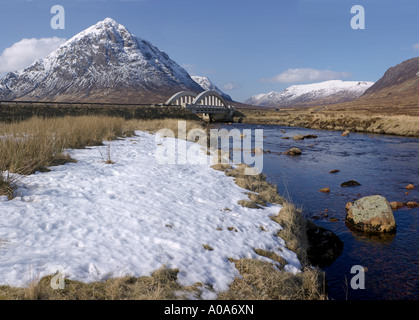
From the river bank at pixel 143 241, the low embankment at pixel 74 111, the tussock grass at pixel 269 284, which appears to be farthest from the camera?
the low embankment at pixel 74 111

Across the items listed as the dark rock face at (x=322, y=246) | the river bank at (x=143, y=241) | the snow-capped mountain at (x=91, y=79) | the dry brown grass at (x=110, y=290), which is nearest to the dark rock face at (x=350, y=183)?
the dark rock face at (x=322, y=246)

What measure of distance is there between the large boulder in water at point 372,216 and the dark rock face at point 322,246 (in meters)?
1.16

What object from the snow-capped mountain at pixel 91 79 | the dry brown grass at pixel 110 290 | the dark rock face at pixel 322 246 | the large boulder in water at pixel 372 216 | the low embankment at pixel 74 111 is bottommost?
the dark rock face at pixel 322 246

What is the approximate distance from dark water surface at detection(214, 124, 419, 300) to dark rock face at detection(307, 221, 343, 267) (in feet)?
0.51

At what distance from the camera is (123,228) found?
4.96 metres

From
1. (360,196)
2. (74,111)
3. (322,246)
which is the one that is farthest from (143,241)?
(74,111)

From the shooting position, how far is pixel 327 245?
663cm

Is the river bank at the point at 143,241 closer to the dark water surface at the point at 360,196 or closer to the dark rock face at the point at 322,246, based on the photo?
the dark rock face at the point at 322,246

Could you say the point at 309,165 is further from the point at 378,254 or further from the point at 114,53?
the point at 114,53

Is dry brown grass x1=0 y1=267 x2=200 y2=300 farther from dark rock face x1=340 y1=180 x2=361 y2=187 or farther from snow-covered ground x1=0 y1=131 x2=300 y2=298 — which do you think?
dark rock face x1=340 y1=180 x2=361 y2=187

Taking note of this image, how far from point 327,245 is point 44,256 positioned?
5854mm

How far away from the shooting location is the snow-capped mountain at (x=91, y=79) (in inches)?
5758

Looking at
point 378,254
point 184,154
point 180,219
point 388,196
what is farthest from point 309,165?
point 180,219

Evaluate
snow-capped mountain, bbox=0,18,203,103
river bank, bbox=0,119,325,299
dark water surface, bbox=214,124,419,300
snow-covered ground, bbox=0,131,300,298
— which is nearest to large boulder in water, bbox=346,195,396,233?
dark water surface, bbox=214,124,419,300
